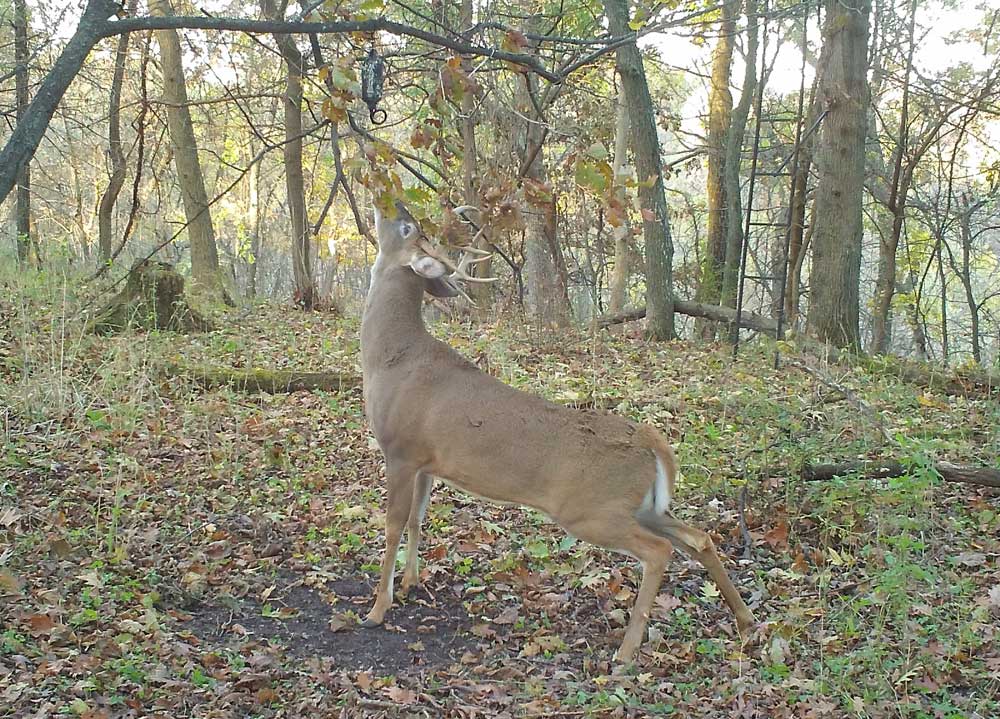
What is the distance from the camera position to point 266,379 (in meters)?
8.81

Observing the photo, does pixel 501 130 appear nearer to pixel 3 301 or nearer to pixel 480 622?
pixel 3 301

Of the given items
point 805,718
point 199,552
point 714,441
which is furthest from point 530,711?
point 714,441

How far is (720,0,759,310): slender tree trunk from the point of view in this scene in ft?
52.8

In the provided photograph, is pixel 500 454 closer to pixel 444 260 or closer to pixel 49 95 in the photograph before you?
pixel 444 260

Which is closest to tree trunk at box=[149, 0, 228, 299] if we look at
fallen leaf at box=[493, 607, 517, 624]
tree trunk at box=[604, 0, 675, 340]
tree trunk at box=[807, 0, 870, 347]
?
tree trunk at box=[604, 0, 675, 340]

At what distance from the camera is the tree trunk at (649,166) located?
11.5 meters

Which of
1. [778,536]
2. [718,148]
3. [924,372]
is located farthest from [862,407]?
[718,148]

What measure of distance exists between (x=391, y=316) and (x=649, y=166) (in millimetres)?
7086

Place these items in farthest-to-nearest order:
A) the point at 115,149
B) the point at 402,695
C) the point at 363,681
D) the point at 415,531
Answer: the point at 115,149 < the point at 415,531 < the point at 363,681 < the point at 402,695

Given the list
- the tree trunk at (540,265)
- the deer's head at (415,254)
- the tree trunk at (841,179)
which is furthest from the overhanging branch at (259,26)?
the tree trunk at (841,179)

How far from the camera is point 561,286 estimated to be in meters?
12.6

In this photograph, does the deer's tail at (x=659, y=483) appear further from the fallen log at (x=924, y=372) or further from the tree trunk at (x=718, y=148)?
the tree trunk at (x=718, y=148)

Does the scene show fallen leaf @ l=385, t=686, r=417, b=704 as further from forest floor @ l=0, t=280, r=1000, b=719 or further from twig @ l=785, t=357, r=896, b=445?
twig @ l=785, t=357, r=896, b=445

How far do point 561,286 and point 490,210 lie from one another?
24.6ft
